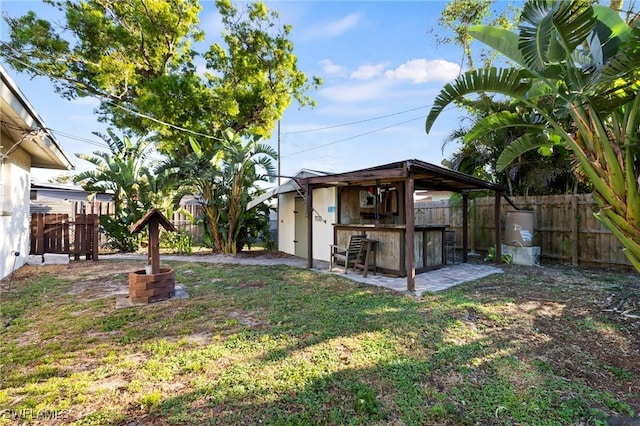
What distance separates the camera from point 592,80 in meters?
2.93

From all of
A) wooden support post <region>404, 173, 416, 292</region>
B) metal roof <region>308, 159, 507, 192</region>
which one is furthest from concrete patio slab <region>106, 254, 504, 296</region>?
metal roof <region>308, 159, 507, 192</region>

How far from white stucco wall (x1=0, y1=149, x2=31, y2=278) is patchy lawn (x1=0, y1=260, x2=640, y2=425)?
1624 millimetres

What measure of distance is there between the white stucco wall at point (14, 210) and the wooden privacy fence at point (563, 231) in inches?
475

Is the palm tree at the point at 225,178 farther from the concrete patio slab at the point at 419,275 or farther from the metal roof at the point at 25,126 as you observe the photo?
the metal roof at the point at 25,126

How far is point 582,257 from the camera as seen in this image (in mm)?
7801

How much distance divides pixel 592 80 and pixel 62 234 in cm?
1159

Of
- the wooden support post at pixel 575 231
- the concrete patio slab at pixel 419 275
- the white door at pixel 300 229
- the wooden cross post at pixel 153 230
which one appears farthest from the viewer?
the white door at pixel 300 229

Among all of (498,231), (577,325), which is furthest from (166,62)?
(577,325)

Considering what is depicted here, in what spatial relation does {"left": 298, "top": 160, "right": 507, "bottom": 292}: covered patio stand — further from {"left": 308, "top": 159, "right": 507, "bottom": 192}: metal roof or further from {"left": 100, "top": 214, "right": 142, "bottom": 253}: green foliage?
{"left": 100, "top": 214, "right": 142, "bottom": 253}: green foliage

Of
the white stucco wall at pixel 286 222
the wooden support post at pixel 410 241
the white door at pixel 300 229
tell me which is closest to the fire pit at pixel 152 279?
the wooden support post at pixel 410 241

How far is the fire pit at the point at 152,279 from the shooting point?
4750 mm

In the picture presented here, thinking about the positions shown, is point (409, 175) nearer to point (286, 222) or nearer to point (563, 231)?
point (563, 231)

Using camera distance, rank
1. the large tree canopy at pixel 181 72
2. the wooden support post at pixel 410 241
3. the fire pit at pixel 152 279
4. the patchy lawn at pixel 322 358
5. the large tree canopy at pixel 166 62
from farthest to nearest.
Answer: the large tree canopy at pixel 166 62
the large tree canopy at pixel 181 72
the wooden support post at pixel 410 241
the fire pit at pixel 152 279
the patchy lawn at pixel 322 358

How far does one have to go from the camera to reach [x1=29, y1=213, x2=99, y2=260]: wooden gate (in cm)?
837
